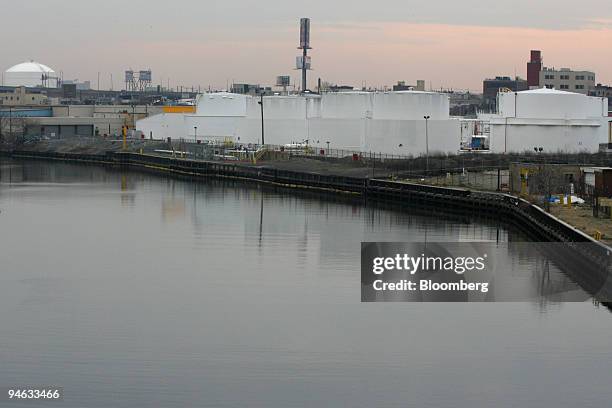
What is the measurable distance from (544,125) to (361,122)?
6866 mm

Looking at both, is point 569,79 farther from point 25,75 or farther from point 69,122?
point 25,75

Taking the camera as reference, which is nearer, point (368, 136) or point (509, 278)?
point (509, 278)

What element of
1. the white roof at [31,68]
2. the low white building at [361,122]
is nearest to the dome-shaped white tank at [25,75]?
the white roof at [31,68]

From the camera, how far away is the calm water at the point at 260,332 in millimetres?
12867

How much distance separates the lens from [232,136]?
5344 cm

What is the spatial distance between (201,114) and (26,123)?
49.5 feet

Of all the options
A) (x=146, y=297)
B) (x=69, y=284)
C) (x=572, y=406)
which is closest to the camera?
(x=572, y=406)

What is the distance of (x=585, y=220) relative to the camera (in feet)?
76.5

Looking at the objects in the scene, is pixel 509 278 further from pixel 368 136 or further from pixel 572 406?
pixel 368 136

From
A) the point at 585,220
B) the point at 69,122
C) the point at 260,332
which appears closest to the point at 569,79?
the point at 69,122

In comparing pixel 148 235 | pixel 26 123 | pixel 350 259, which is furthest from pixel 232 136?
pixel 350 259

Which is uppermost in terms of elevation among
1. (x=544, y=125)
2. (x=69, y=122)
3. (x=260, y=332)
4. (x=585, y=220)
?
(x=69, y=122)

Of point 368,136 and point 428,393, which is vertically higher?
point 368,136

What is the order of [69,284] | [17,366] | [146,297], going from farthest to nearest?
1. [69,284]
2. [146,297]
3. [17,366]
